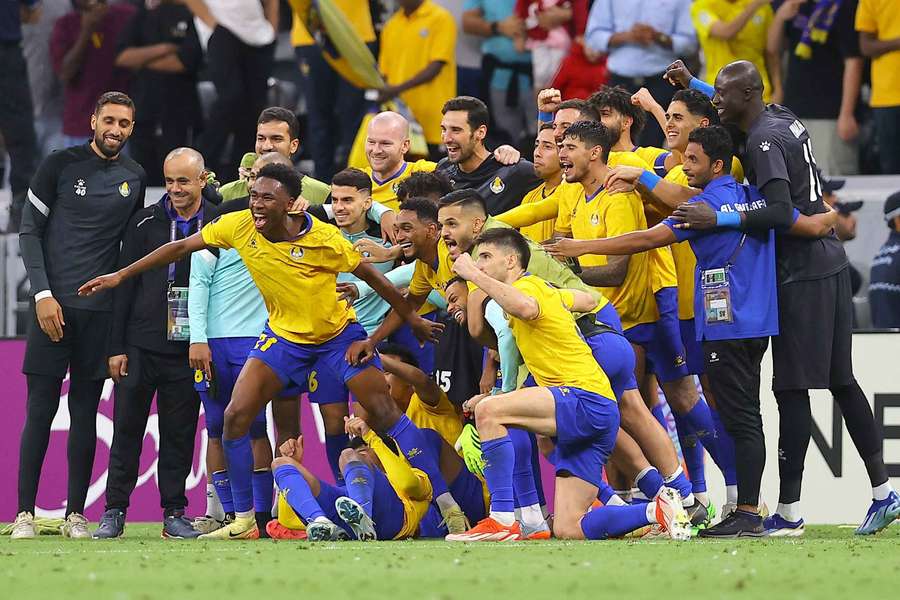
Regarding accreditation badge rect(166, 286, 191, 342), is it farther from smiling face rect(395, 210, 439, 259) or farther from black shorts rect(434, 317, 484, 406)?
black shorts rect(434, 317, 484, 406)

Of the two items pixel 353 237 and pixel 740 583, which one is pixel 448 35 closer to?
pixel 353 237

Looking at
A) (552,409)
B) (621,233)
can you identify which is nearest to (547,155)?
(621,233)

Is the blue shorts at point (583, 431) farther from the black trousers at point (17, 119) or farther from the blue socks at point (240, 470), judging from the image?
the black trousers at point (17, 119)

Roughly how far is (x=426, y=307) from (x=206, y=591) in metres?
3.96

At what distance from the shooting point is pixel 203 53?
12.5 metres

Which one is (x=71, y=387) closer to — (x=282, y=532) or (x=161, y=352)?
(x=161, y=352)

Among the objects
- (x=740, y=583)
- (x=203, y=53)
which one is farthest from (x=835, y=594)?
(x=203, y=53)

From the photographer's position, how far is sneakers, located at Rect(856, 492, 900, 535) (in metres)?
7.82

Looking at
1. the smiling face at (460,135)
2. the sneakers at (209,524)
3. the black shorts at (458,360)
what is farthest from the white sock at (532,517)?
the smiling face at (460,135)

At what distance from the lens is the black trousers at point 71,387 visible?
28.7 ft

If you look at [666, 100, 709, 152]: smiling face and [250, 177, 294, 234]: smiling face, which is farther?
[666, 100, 709, 152]: smiling face

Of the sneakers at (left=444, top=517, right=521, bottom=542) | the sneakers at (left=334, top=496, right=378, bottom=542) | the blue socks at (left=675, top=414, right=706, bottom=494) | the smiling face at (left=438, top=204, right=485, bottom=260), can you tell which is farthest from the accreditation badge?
the blue socks at (left=675, top=414, right=706, bottom=494)

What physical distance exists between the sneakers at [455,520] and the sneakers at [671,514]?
4.10 feet

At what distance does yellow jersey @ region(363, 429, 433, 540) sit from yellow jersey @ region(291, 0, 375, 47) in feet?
15.6
